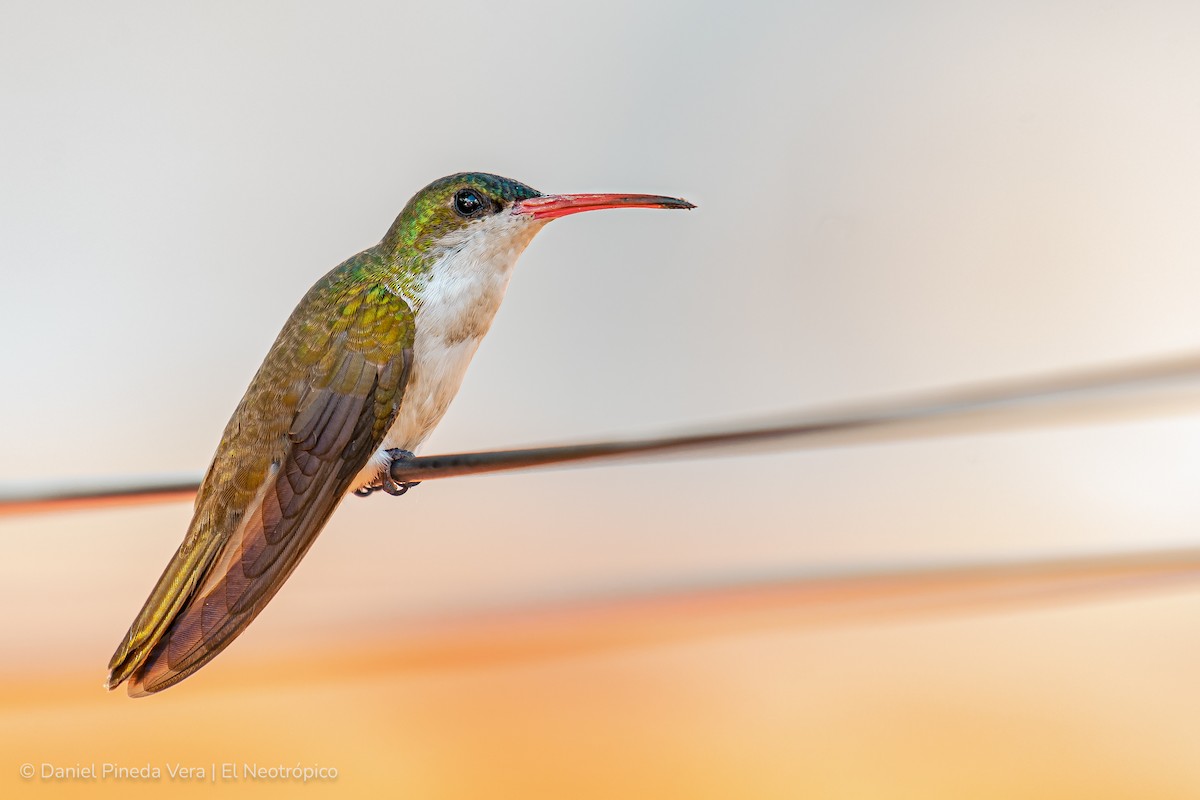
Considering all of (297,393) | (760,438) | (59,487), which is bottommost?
(760,438)

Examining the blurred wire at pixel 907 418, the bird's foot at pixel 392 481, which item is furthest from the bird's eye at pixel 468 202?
the blurred wire at pixel 907 418

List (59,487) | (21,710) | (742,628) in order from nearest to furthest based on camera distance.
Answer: (59,487)
(21,710)
(742,628)

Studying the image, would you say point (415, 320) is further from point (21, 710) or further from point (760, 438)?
point (21, 710)

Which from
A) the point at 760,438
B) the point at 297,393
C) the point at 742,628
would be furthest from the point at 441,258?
the point at 742,628

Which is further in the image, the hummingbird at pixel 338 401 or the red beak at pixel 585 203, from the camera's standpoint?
the red beak at pixel 585 203

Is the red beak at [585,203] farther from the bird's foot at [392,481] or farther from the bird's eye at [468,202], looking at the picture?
the bird's foot at [392,481]

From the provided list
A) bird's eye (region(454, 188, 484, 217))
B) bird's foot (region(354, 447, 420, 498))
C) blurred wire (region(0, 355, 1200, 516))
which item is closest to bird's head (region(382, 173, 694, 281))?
bird's eye (region(454, 188, 484, 217))

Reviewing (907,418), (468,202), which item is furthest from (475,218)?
A: (907,418)

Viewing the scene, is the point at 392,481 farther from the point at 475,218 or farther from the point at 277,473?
the point at 475,218
